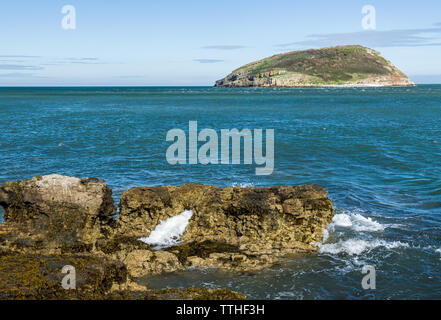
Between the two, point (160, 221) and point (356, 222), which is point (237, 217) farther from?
point (356, 222)

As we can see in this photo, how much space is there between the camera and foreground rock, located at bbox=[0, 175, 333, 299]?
1419cm

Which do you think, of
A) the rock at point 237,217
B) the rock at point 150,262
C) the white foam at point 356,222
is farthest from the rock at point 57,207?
the white foam at point 356,222

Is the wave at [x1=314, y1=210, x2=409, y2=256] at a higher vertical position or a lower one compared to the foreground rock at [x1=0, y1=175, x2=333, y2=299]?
lower

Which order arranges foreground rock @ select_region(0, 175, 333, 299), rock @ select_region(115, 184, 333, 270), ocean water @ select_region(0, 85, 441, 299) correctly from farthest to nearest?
rock @ select_region(115, 184, 333, 270)
foreground rock @ select_region(0, 175, 333, 299)
ocean water @ select_region(0, 85, 441, 299)

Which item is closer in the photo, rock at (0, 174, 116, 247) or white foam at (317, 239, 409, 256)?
rock at (0, 174, 116, 247)

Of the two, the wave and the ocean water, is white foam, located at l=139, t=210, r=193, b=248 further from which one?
the wave

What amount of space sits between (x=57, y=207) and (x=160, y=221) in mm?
4017

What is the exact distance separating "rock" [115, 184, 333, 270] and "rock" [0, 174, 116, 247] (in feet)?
4.67

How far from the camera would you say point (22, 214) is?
1523 cm

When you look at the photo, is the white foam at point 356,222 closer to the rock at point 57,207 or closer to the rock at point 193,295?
the rock at point 193,295

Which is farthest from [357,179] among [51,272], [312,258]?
[51,272]

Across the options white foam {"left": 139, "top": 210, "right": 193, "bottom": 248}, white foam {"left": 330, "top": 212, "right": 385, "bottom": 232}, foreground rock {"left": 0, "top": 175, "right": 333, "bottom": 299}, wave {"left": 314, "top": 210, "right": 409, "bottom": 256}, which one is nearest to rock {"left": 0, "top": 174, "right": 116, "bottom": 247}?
foreground rock {"left": 0, "top": 175, "right": 333, "bottom": 299}

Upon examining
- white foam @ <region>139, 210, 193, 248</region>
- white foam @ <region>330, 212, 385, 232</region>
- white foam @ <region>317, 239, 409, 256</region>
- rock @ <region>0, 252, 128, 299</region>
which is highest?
rock @ <region>0, 252, 128, 299</region>
